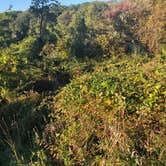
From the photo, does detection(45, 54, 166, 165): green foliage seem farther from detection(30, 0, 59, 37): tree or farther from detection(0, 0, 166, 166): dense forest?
detection(30, 0, 59, 37): tree

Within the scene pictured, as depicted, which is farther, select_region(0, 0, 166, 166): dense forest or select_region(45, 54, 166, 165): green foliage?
select_region(0, 0, 166, 166): dense forest

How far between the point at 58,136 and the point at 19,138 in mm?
946

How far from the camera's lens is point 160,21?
25.8 metres

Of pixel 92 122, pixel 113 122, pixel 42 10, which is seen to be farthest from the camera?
pixel 42 10

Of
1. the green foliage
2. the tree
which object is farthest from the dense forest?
the tree

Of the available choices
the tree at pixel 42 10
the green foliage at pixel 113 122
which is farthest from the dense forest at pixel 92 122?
the tree at pixel 42 10

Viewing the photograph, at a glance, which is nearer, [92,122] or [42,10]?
[92,122]

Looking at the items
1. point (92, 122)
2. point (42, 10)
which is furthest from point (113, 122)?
point (42, 10)

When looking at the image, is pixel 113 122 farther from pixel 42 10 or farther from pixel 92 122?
pixel 42 10

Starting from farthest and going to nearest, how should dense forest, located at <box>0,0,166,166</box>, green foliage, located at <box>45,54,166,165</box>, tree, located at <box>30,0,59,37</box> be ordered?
tree, located at <box>30,0,59,37</box> → dense forest, located at <box>0,0,166,166</box> → green foliage, located at <box>45,54,166,165</box>

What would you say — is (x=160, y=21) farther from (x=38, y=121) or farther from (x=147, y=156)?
(x=147, y=156)

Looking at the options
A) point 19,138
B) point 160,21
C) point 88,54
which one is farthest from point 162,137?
point 160,21

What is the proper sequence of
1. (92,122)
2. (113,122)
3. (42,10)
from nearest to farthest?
1. (113,122)
2. (92,122)
3. (42,10)

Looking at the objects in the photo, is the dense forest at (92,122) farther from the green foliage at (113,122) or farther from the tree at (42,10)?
the tree at (42,10)
